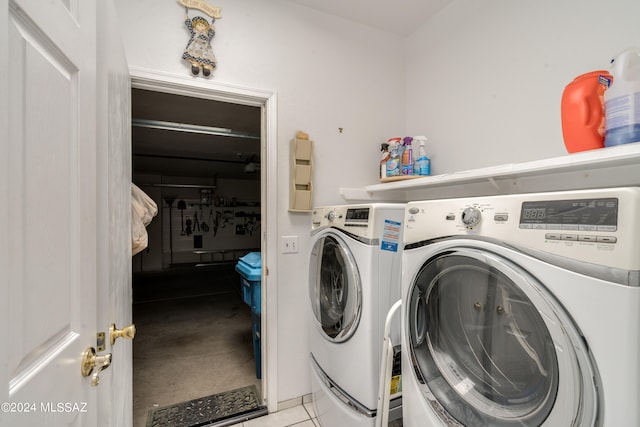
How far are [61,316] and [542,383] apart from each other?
3.87ft

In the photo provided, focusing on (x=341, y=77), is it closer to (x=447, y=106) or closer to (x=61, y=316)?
(x=447, y=106)

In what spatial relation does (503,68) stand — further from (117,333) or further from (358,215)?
(117,333)

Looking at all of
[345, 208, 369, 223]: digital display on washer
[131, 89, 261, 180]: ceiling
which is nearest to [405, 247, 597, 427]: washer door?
[345, 208, 369, 223]: digital display on washer

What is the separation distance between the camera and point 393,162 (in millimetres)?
1882

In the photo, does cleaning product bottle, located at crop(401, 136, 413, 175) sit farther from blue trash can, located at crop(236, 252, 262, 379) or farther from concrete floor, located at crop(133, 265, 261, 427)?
concrete floor, located at crop(133, 265, 261, 427)

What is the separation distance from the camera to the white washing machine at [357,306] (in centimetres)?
124

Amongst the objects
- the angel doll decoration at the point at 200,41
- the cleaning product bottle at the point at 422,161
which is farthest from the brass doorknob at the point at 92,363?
the cleaning product bottle at the point at 422,161

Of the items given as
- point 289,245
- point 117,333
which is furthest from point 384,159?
point 117,333

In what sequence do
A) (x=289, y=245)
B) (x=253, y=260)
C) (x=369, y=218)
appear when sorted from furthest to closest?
(x=253, y=260)
(x=289, y=245)
(x=369, y=218)

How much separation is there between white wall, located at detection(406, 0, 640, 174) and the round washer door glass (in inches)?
37.1

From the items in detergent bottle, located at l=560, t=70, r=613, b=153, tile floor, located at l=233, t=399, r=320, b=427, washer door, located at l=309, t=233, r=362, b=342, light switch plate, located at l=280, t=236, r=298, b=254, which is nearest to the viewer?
detergent bottle, located at l=560, t=70, r=613, b=153

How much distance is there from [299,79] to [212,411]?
7.64ft

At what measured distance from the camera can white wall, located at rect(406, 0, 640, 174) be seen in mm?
1211

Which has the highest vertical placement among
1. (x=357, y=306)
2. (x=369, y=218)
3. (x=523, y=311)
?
(x=369, y=218)
